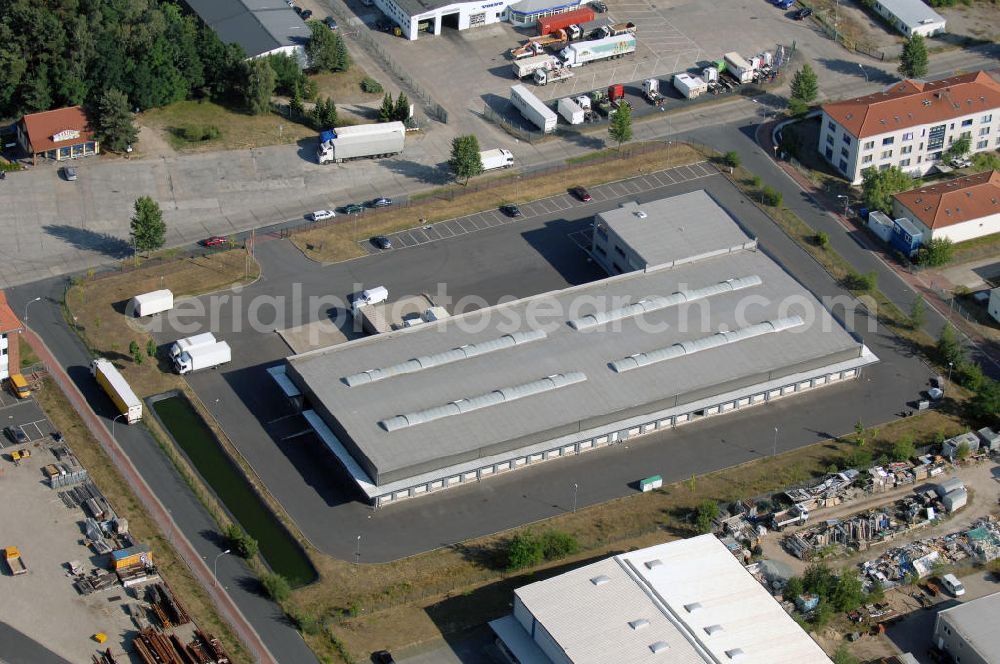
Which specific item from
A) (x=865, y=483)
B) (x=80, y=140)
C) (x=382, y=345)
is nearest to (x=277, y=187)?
(x=80, y=140)

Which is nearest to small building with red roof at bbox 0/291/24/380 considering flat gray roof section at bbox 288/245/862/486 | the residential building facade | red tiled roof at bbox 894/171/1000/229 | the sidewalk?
the sidewalk

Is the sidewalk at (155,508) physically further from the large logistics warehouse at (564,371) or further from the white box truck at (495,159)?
the white box truck at (495,159)

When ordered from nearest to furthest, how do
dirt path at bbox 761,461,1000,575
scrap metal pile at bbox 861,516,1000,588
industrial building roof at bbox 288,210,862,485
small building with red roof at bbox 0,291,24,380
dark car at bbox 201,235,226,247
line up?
scrap metal pile at bbox 861,516,1000,588
dirt path at bbox 761,461,1000,575
industrial building roof at bbox 288,210,862,485
small building with red roof at bbox 0,291,24,380
dark car at bbox 201,235,226,247

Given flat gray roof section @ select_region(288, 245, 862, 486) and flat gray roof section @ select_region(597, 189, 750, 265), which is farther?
flat gray roof section @ select_region(597, 189, 750, 265)

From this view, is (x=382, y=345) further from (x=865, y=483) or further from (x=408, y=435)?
(x=865, y=483)

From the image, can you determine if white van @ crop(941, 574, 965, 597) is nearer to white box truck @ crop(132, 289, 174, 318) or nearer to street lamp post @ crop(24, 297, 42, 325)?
white box truck @ crop(132, 289, 174, 318)

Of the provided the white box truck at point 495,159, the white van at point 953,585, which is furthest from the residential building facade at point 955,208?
the white van at point 953,585

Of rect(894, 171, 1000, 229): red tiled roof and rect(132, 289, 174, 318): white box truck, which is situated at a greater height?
rect(894, 171, 1000, 229): red tiled roof
